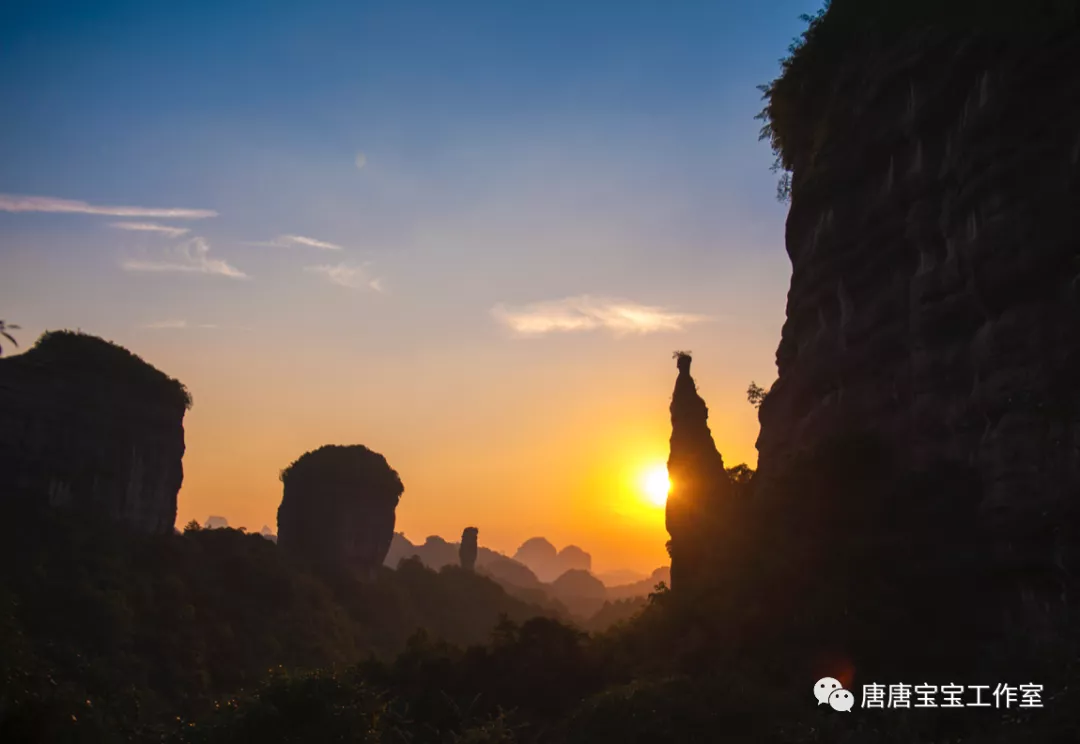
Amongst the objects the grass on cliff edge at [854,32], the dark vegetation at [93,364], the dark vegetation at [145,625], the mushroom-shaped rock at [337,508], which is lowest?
the dark vegetation at [145,625]

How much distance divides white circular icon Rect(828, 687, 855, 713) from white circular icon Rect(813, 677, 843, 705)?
4.7 inches

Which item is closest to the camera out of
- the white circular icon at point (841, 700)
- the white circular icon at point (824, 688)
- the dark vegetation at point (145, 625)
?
the dark vegetation at point (145, 625)

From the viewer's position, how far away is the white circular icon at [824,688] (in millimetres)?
19969

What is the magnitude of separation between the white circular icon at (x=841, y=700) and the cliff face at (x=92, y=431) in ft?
141

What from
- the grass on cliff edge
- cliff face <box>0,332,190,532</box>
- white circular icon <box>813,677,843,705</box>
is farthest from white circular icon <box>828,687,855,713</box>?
cliff face <box>0,332,190,532</box>

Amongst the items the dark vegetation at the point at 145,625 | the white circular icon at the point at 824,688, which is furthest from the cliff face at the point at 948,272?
the dark vegetation at the point at 145,625

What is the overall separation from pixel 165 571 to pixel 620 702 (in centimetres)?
3961

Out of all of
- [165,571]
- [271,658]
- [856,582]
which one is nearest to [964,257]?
[856,582]

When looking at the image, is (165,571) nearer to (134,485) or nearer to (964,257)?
(134,485)

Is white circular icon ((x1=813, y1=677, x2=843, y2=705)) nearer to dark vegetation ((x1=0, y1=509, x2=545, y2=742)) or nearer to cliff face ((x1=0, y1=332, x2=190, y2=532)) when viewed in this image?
dark vegetation ((x1=0, y1=509, x2=545, y2=742))

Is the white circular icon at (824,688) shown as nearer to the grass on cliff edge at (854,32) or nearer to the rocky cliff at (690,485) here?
the rocky cliff at (690,485)

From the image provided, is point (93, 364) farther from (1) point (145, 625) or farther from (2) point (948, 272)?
(2) point (948, 272)

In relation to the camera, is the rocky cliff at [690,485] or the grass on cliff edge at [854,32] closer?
the grass on cliff edge at [854,32]

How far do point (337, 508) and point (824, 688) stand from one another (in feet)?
219
